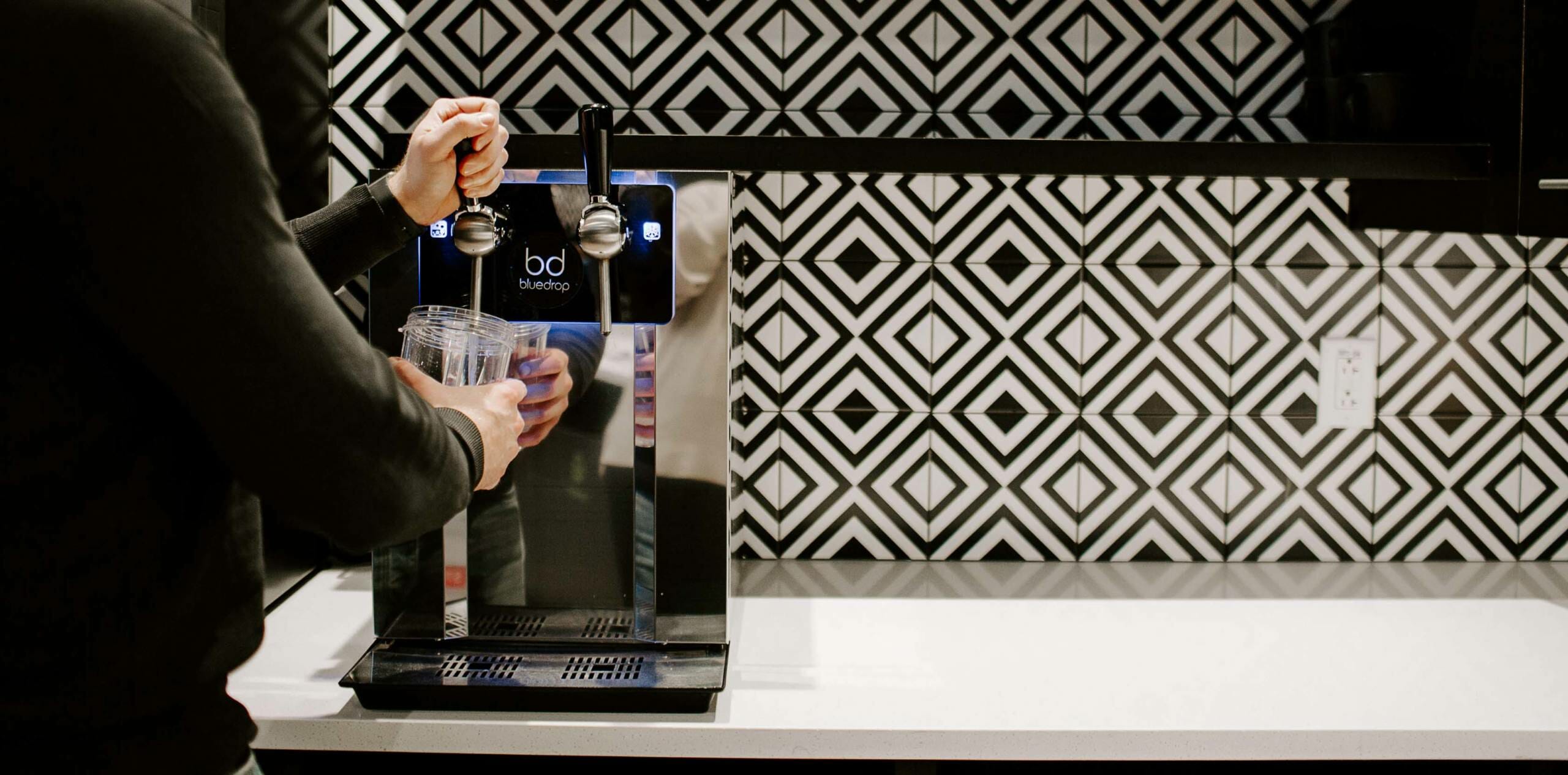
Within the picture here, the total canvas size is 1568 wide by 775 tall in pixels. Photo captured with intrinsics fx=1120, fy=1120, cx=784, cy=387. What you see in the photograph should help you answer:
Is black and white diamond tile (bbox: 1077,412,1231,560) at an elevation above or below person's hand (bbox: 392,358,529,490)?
below

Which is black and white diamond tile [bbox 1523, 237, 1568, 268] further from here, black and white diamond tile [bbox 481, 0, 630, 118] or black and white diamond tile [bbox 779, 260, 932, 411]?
black and white diamond tile [bbox 481, 0, 630, 118]

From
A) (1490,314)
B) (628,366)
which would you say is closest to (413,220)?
(628,366)

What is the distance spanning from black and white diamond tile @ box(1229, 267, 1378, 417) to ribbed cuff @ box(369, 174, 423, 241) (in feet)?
3.44

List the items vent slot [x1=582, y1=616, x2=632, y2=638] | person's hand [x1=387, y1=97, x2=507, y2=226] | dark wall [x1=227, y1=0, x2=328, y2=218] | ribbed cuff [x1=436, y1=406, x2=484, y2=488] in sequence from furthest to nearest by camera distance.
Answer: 1. dark wall [x1=227, y1=0, x2=328, y2=218]
2. vent slot [x1=582, y1=616, x2=632, y2=638]
3. person's hand [x1=387, y1=97, x2=507, y2=226]
4. ribbed cuff [x1=436, y1=406, x2=484, y2=488]

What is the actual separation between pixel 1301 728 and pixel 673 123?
982mm

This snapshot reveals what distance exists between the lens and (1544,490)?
1.50 meters

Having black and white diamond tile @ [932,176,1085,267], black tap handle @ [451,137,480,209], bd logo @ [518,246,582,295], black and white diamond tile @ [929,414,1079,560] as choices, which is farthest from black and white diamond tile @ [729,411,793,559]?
black tap handle @ [451,137,480,209]

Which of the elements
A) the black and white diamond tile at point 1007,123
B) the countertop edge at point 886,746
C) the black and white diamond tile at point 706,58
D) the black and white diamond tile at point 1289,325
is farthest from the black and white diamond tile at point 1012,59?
the countertop edge at point 886,746

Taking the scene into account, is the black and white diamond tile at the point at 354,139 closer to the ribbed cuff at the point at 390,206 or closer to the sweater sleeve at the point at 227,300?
the ribbed cuff at the point at 390,206

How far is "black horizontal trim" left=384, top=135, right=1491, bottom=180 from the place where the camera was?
3.59 ft

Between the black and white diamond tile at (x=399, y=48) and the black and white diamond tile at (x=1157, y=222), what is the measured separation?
0.81m

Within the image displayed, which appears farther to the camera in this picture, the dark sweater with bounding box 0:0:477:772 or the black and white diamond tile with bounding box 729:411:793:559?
the black and white diamond tile with bounding box 729:411:793:559

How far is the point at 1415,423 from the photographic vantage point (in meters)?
1.49

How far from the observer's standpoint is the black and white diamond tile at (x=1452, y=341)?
1.46 m
